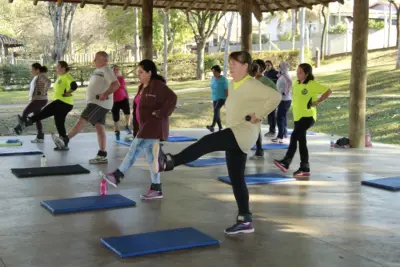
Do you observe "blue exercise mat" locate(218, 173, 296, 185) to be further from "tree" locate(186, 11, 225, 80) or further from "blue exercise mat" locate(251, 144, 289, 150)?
"tree" locate(186, 11, 225, 80)

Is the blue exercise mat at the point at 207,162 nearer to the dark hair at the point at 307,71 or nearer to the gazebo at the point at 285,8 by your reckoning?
the dark hair at the point at 307,71

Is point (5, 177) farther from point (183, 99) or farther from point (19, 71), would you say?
point (19, 71)

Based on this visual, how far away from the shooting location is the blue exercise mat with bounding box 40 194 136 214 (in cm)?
617

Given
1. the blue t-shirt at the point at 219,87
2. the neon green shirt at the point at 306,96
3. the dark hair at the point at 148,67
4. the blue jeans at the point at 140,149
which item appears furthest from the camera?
the blue t-shirt at the point at 219,87

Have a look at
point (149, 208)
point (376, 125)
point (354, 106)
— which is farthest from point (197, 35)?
point (149, 208)

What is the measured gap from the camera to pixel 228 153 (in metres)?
5.30

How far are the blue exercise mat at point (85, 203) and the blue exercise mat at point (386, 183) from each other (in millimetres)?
3335

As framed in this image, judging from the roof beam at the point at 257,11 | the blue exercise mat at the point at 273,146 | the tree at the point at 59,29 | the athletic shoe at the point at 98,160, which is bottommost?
the athletic shoe at the point at 98,160

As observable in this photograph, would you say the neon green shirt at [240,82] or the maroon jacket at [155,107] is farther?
the maroon jacket at [155,107]

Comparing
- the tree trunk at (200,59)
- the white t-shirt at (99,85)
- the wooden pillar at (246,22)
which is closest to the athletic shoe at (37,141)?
the white t-shirt at (99,85)

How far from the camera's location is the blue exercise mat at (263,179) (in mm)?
7836

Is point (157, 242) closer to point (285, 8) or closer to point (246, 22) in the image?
point (246, 22)

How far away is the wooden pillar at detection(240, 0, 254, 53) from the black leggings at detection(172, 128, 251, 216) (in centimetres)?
746

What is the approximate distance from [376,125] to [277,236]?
11691 millimetres
